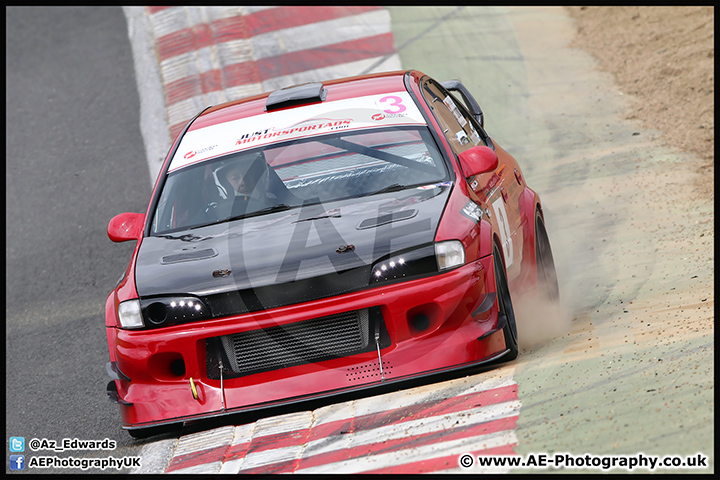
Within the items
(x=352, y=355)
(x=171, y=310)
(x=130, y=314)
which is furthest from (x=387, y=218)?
(x=130, y=314)

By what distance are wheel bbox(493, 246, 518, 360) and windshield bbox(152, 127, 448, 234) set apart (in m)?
0.69

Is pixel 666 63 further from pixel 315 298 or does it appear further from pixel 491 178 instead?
pixel 315 298

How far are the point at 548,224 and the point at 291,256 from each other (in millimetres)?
4947

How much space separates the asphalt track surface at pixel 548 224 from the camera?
4.14 meters

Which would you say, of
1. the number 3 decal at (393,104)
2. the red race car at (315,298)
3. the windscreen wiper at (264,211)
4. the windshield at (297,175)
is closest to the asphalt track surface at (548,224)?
the red race car at (315,298)

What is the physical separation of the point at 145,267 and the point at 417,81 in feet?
8.10

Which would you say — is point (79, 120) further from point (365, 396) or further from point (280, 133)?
point (365, 396)

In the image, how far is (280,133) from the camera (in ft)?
19.3

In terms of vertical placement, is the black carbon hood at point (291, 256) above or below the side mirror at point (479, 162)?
below

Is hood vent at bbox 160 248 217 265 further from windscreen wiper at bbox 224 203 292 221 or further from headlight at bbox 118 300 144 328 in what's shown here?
windscreen wiper at bbox 224 203 292 221

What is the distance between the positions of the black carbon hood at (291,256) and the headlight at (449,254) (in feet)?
0.26

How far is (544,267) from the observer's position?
654 cm

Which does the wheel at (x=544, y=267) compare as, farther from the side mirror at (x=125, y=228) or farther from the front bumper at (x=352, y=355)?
the side mirror at (x=125, y=228)

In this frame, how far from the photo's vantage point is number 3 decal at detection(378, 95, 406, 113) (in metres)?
5.94
